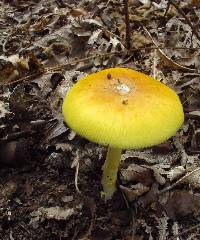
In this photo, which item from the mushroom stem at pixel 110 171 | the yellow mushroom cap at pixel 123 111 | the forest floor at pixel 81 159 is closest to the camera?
the yellow mushroom cap at pixel 123 111

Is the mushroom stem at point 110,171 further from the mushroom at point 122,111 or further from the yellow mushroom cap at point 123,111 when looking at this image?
the yellow mushroom cap at point 123,111

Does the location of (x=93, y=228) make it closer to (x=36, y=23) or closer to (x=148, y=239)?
(x=148, y=239)

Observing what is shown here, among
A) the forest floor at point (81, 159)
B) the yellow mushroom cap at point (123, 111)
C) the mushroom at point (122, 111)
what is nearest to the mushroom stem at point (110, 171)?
the forest floor at point (81, 159)

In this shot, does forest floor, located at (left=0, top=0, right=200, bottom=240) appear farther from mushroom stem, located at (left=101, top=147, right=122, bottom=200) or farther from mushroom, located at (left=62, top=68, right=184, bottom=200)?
mushroom, located at (left=62, top=68, right=184, bottom=200)

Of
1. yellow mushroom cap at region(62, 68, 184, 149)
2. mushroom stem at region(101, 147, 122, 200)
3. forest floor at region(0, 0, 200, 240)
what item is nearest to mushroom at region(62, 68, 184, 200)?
yellow mushroom cap at region(62, 68, 184, 149)

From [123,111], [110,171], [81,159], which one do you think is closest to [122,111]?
[123,111]

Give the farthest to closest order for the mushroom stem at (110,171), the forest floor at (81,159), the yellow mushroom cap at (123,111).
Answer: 1. the forest floor at (81,159)
2. the mushroom stem at (110,171)
3. the yellow mushroom cap at (123,111)

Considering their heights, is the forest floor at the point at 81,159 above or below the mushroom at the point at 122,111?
below
